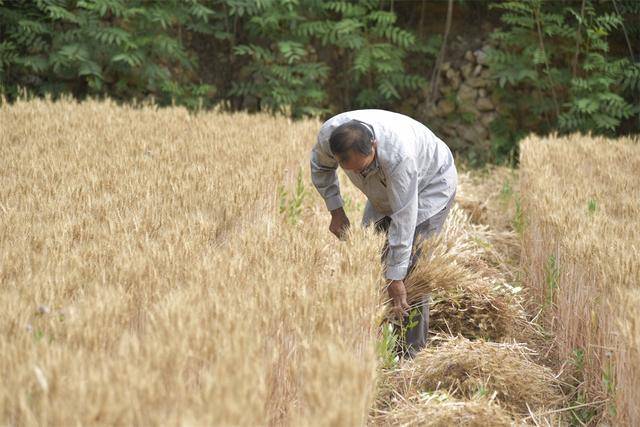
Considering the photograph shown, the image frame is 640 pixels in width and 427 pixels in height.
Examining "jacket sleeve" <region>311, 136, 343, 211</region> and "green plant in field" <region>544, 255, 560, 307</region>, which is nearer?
"jacket sleeve" <region>311, 136, 343, 211</region>

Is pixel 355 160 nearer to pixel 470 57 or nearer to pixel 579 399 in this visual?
pixel 579 399

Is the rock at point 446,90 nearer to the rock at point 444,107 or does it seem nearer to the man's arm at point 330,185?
the rock at point 444,107

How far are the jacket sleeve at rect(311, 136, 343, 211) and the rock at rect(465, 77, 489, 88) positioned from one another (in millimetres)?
7331

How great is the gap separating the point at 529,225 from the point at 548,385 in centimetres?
198

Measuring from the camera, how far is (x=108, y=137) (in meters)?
6.00

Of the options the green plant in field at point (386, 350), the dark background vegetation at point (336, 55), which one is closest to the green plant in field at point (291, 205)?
the green plant in field at point (386, 350)

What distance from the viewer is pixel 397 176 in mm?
3395

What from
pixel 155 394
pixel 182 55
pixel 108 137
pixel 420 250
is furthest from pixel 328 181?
pixel 182 55

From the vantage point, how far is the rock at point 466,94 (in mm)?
10750

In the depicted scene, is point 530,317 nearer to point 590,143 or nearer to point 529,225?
point 529,225

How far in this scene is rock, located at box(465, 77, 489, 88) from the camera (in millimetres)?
10691

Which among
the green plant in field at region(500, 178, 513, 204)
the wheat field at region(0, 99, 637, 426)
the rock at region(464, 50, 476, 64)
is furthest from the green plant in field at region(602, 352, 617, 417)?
the rock at region(464, 50, 476, 64)

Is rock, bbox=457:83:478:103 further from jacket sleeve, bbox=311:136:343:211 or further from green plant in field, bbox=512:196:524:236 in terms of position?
jacket sleeve, bbox=311:136:343:211

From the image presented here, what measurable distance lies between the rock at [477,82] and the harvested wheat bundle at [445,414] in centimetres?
833
